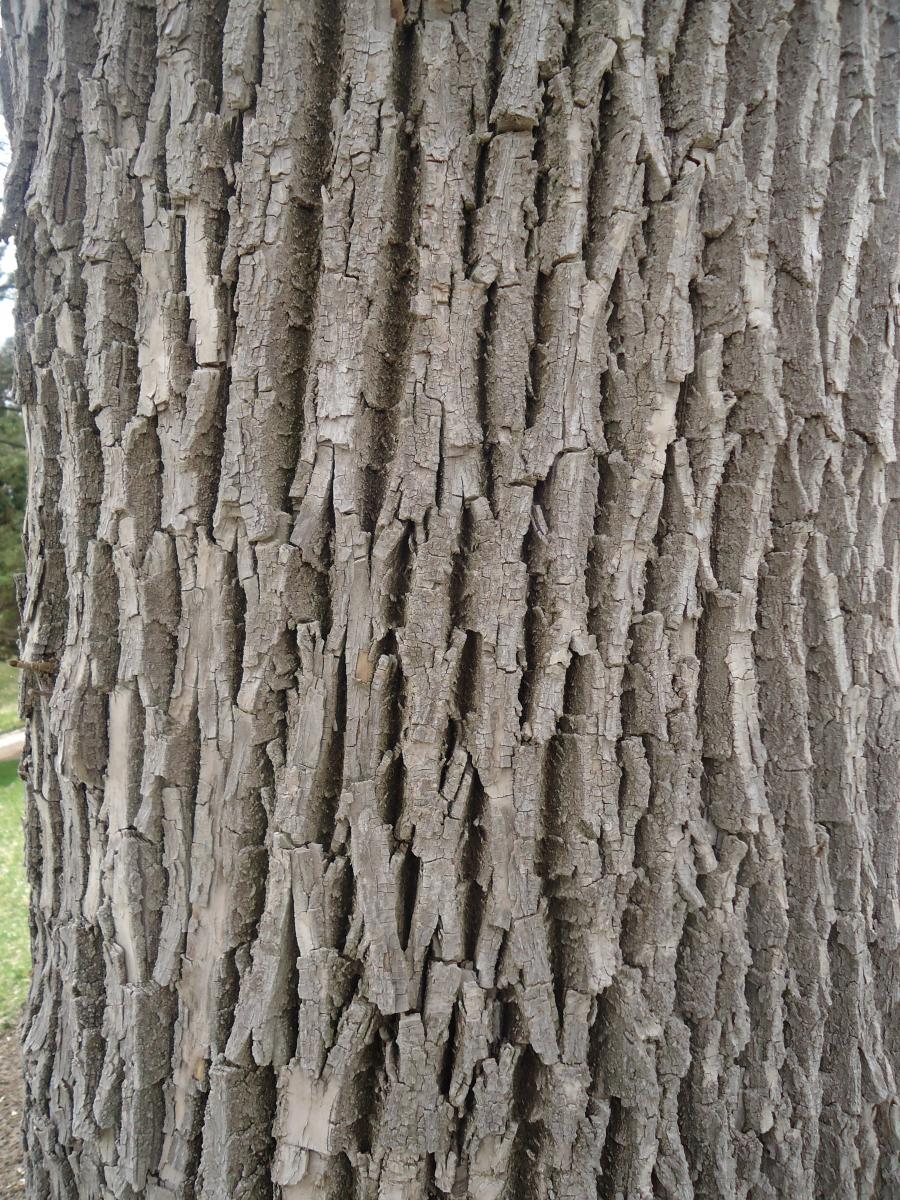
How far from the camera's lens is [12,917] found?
5465mm

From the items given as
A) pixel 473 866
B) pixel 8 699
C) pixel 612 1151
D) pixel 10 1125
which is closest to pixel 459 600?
pixel 473 866

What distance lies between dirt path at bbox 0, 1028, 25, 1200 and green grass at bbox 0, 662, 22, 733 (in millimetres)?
10647

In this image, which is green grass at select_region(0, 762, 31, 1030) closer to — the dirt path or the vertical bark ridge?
the dirt path

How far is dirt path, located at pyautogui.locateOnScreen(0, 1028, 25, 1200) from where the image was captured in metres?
2.55

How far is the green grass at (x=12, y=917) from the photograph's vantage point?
13.4ft

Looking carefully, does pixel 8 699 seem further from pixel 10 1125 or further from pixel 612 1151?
pixel 612 1151

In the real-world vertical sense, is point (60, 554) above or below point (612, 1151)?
above

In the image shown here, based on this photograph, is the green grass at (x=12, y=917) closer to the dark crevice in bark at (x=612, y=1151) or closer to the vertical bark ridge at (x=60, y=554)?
the vertical bark ridge at (x=60, y=554)

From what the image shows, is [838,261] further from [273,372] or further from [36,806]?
[36,806]

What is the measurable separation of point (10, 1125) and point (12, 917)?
9.86 ft

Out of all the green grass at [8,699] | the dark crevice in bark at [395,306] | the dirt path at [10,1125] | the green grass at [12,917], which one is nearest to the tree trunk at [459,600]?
the dark crevice in bark at [395,306]

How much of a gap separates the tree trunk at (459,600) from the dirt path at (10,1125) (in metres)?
1.66

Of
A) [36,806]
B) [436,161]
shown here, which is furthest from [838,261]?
[36,806]

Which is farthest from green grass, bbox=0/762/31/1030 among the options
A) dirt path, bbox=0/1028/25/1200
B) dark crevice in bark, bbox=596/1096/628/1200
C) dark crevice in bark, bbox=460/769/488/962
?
dark crevice in bark, bbox=596/1096/628/1200
